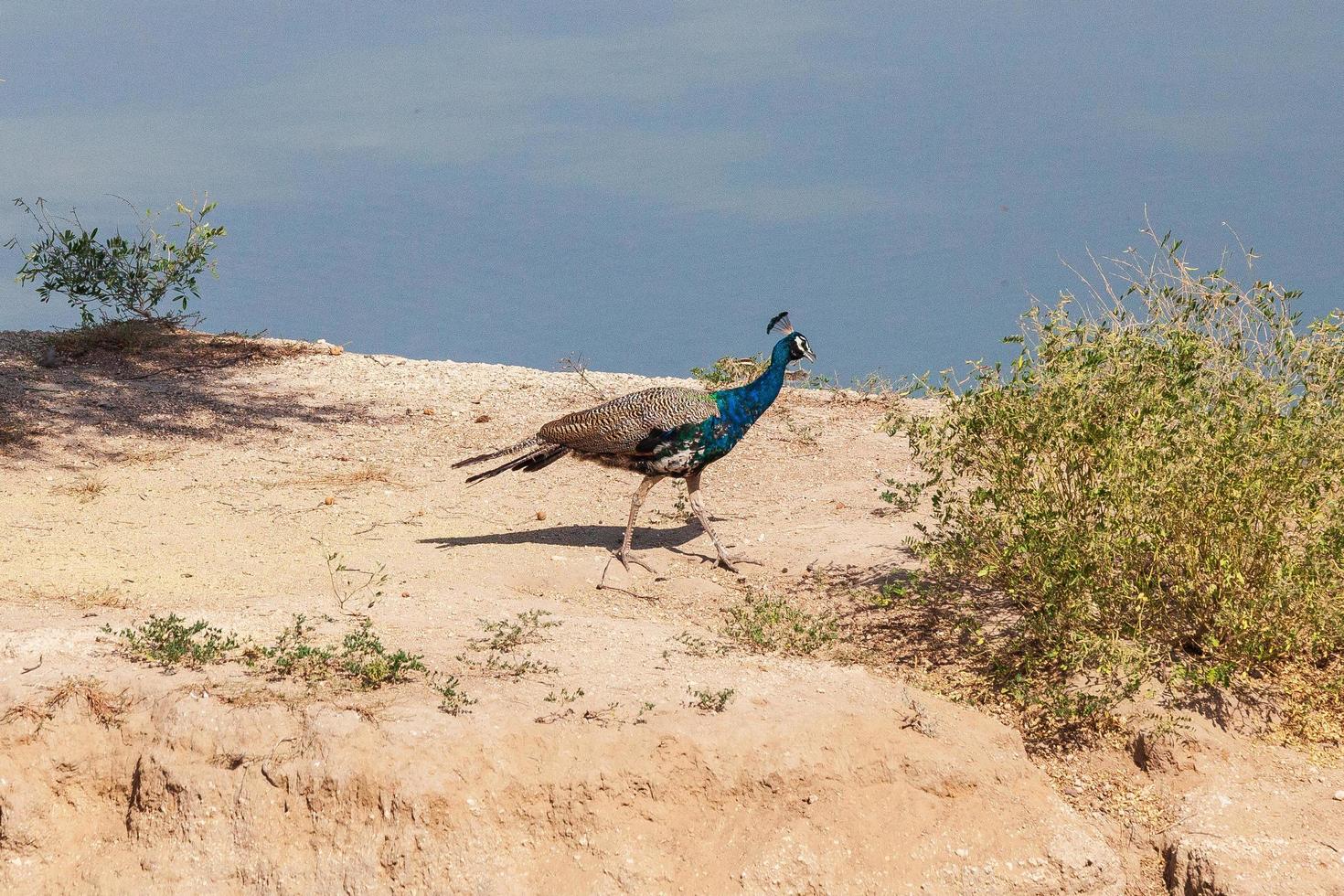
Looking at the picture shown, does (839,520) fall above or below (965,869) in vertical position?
above

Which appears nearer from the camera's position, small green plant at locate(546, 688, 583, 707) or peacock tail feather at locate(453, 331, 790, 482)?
small green plant at locate(546, 688, 583, 707)

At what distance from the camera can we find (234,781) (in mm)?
5805

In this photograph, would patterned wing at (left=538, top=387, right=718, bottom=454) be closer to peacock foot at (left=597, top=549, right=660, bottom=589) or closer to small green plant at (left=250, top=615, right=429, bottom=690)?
peacock foot at (left=597, top=549, right=660, bottom=589)

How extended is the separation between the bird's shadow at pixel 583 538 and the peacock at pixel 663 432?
0.55 m

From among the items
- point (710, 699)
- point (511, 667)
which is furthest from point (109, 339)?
point (710, 699)

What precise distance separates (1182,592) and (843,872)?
9.41 feet

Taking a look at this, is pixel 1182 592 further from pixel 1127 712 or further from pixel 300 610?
pixel 300 610

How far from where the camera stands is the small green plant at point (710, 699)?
20.2 feet

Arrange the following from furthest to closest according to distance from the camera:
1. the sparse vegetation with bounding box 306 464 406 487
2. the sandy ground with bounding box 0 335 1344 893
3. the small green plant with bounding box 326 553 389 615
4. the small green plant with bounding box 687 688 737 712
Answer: the sparse vegetation with bounding box 306 464 406 487
the small green plant with bounding box 326 553 389 615
the small green plant with bounding box 687 688 737 712
the sandy ground with bounding box 0 335 1344 893

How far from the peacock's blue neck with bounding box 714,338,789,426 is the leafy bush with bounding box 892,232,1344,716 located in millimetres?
2007

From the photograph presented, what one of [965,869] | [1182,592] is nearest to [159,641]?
[965,869]

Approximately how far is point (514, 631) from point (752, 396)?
10.7 ft

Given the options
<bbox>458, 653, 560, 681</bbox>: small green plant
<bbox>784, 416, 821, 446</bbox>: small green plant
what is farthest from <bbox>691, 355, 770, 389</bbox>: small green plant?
<bbox>458, 653, 560, 681</bbox>: small green plant

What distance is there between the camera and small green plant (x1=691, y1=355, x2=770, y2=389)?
14.7m
